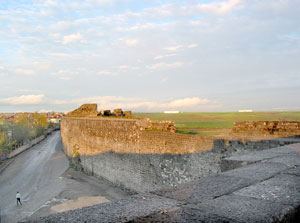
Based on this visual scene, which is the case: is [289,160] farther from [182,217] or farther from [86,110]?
[86,110]

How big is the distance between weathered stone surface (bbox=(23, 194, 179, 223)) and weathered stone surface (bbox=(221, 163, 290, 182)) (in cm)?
116

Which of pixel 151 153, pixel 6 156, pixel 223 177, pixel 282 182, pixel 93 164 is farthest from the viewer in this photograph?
pixel 6 156

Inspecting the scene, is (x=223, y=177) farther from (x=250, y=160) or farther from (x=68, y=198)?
(x=68, y=198)

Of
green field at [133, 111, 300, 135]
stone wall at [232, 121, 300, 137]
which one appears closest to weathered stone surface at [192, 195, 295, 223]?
stone wall at [232, 121, 300, 137]

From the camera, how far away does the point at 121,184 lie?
646 inches

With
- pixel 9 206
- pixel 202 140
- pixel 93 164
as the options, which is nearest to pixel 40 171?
pixel 93 164

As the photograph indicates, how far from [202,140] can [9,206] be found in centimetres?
1207

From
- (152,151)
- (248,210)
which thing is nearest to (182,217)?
(248,210)

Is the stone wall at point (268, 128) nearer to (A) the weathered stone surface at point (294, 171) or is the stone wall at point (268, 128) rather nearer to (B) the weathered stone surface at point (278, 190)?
(A) the weathered stone surface at point (294, 171)

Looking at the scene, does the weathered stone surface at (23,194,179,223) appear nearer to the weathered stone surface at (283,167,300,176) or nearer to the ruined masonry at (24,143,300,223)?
the ruined masonry at (24,143,300,223)

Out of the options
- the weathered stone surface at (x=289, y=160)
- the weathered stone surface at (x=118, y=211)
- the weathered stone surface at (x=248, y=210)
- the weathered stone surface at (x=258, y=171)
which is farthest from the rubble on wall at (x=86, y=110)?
the weathered stone surface at (x=248, y=210)

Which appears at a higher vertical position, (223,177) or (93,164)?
(223,177)

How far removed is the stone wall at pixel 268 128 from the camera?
30.8 ft

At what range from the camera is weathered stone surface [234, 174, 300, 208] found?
2297 mm
